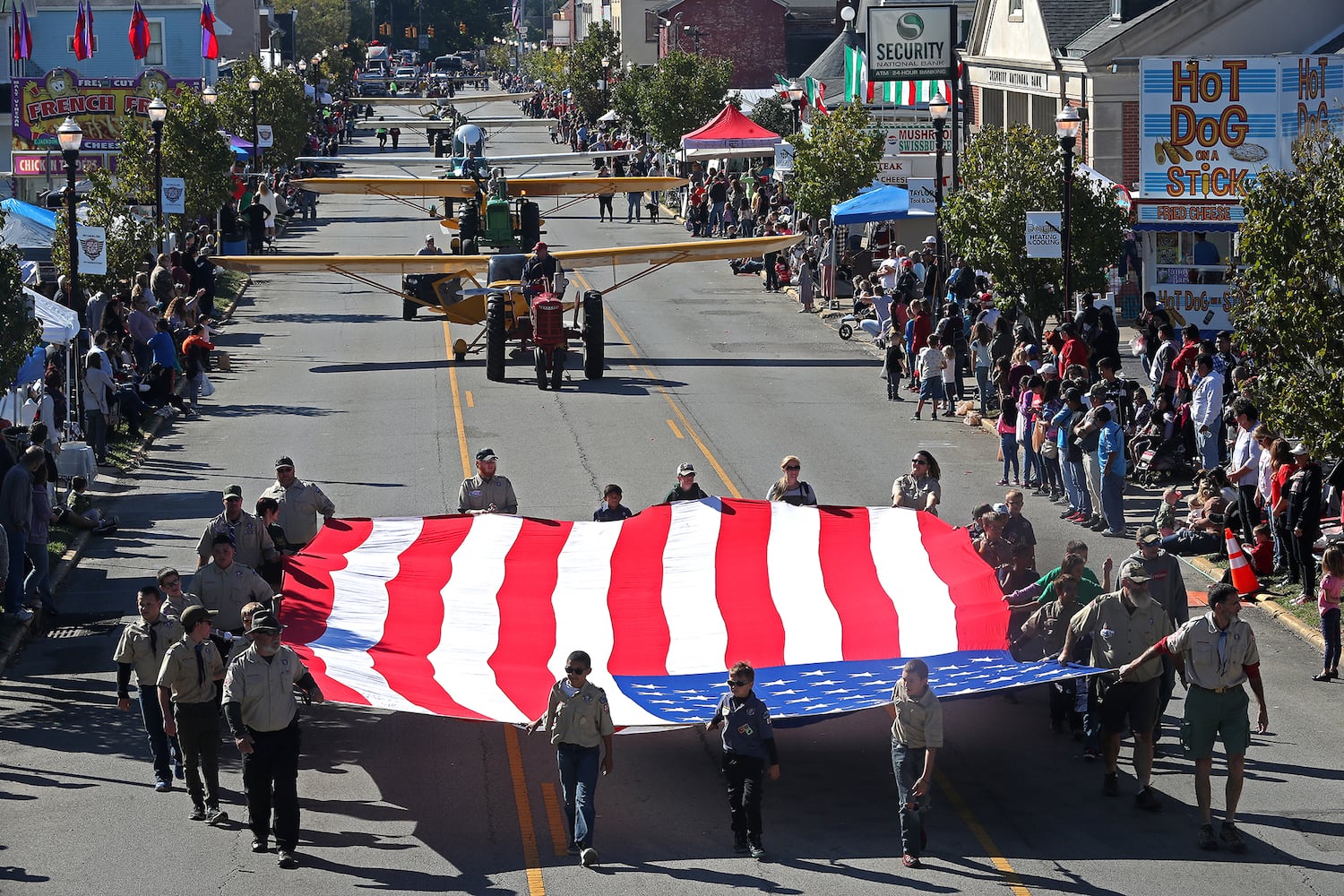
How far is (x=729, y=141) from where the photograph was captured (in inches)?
2373

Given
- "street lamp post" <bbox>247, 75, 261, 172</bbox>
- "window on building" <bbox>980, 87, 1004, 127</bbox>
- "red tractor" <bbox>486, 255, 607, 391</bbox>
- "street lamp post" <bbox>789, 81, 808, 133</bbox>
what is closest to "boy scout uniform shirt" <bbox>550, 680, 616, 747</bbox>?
"red tractor" <bbox>486, 255, 607, 391</bbox>

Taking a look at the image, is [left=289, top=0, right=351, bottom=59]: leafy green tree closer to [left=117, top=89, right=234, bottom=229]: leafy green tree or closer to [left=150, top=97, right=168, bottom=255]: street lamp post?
[left=117, top=89, right=234, bottom=229]: leafy green tree

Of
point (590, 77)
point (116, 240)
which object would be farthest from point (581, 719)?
point (590, 77)

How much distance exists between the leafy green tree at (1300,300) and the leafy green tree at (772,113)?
52810 mm

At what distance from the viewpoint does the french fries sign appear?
31.4 metres

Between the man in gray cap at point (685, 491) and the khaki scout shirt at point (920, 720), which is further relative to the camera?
the man in gray cap at point (685, 491)

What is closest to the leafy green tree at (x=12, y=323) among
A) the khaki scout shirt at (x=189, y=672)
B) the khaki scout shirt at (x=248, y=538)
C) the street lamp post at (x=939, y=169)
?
the khaki scout shirt at (x=248, y=538)

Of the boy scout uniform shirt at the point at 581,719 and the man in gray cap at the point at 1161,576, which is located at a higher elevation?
the man in gray cap at the point at 1161,576

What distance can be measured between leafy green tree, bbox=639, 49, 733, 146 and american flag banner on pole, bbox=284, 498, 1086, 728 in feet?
174

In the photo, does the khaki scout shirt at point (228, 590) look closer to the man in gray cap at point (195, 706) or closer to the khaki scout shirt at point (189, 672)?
the man in gray cap at point (195, 706)

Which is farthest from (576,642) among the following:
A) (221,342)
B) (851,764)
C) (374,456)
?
(221,342)

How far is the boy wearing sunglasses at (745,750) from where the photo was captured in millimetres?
12086

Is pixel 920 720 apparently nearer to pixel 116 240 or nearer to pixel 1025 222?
pixel 1025 222

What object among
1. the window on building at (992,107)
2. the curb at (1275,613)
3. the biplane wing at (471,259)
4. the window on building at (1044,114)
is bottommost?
the curb at (1275,613)
